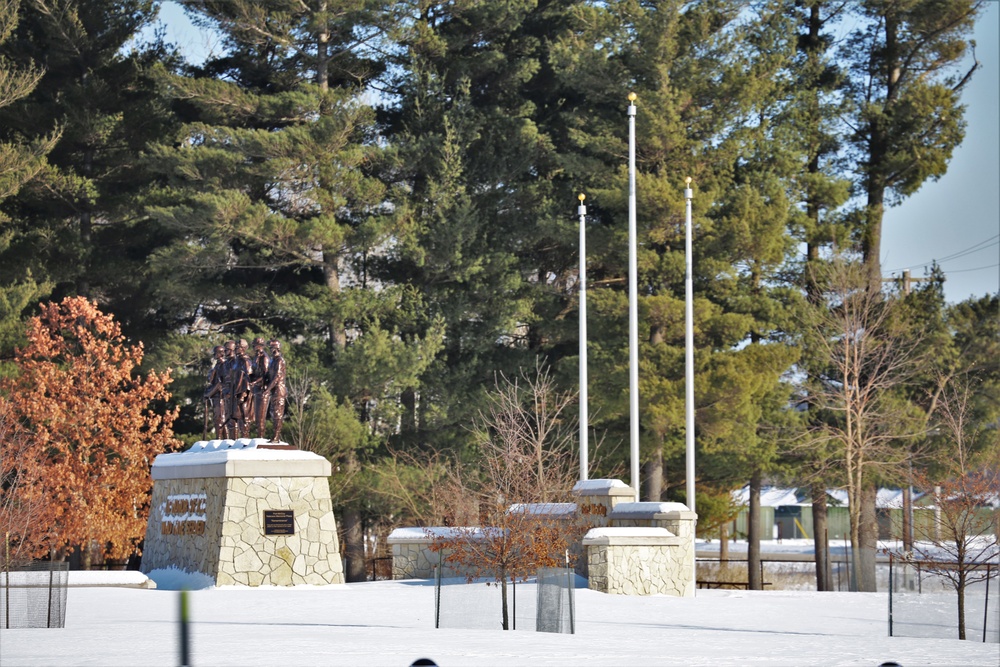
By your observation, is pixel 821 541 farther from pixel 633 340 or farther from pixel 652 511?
pixel 652 511

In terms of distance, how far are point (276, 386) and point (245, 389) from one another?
70 cm

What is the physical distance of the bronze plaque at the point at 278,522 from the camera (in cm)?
2439

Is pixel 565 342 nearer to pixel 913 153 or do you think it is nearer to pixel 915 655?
pixel 913 153

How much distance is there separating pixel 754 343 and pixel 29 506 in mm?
18689

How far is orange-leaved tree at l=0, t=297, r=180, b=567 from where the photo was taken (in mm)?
34219

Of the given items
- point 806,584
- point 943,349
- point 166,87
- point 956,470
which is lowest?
point 806,584

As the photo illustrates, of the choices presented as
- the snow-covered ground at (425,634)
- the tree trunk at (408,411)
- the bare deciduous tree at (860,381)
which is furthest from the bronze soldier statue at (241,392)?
the bare deciduous tree at (860,381)

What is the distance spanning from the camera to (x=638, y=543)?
974 inches

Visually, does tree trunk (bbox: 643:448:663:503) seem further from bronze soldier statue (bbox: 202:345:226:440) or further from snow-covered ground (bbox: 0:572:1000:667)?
bronze soldier statue (bbox: 202:345:226:440)

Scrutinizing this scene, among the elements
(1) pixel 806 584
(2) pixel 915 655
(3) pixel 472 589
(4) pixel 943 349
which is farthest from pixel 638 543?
(1) pixel 806 584

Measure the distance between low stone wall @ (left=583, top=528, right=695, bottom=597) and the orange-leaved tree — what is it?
14.6 metres

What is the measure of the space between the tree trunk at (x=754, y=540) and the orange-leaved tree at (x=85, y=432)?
15284 millimetres

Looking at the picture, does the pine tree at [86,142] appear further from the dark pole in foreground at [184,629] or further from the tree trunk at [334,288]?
the dark pole in foreground at [184,629]

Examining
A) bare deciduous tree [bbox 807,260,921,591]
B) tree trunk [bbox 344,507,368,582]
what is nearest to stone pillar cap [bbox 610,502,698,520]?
bare deciduous tree [bbox 807,260,921,591]
